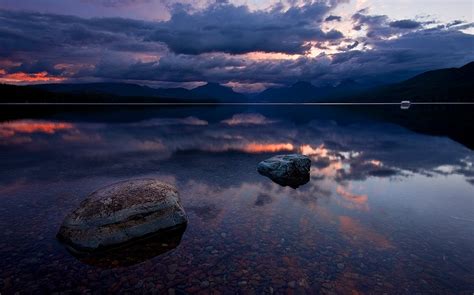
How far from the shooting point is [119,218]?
11383 mm

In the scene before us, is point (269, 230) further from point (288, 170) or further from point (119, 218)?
point (288, 170)

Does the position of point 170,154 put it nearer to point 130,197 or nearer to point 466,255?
point 130,197

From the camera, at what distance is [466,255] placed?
35.3 ft

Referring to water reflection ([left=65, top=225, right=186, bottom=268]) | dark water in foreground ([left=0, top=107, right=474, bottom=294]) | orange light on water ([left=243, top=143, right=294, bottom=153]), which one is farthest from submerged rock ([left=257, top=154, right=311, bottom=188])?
orange light on water ([left=243, top=143, right=294, bottom=153])

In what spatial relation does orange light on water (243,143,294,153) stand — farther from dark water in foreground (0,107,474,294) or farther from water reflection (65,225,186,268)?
water reflection (65,225,186,268)

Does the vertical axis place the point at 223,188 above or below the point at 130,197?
below

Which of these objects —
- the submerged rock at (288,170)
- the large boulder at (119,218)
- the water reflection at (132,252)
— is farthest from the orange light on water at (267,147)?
the water reflection at (132,252)

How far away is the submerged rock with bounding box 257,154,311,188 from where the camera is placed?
20.5m

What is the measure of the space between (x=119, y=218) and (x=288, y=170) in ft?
40.7

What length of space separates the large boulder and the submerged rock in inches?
364

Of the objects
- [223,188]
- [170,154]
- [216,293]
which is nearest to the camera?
[216,293]

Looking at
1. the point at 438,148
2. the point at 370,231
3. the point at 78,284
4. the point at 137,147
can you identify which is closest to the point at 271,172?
the point at 370,231

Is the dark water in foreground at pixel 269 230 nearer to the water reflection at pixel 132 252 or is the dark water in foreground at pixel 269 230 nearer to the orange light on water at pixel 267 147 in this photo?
the water reflection at pixel 132 252

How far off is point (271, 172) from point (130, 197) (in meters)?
11.5
